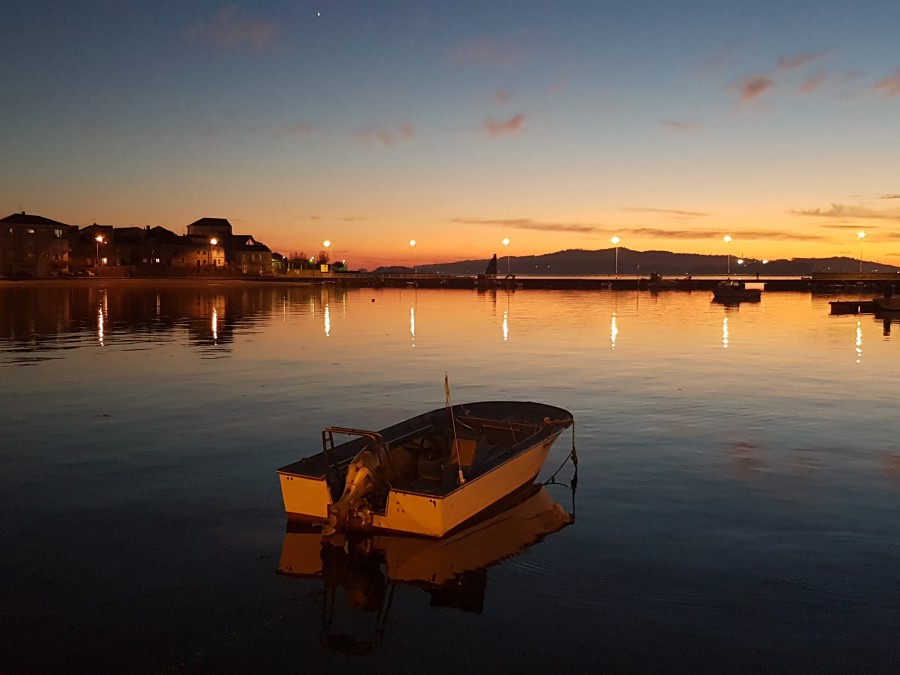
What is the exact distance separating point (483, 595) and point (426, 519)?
6.72ft

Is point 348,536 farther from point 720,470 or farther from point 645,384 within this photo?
point 645,384

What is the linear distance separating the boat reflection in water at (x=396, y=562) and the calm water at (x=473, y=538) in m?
0.08

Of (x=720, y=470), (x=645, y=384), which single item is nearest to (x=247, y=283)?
(x=645, y=384)

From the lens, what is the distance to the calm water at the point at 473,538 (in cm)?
991

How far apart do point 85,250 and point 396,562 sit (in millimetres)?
199639

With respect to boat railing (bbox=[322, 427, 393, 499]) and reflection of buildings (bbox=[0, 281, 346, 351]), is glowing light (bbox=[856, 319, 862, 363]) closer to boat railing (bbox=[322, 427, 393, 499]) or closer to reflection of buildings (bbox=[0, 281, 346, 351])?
boat railing (bbox=[322, 427, 393, 499])

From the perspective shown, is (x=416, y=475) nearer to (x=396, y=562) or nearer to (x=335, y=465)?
(x=335, y=465)

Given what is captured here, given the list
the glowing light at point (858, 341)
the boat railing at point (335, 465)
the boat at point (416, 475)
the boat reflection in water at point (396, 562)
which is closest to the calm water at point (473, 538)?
the boat reflection in water at point (396, 562)

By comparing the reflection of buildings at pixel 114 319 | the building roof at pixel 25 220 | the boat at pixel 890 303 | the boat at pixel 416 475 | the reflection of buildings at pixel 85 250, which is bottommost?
the boat at pixel 416 475

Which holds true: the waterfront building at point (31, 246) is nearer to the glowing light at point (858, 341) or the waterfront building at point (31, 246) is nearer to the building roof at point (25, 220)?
the building roof at point (25, 220)

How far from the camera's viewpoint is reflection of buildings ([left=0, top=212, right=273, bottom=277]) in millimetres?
169875

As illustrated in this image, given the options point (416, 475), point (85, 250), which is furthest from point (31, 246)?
point (416, 475)

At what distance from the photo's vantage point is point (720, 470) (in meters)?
18.5

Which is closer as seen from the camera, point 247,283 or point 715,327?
point 715,327
